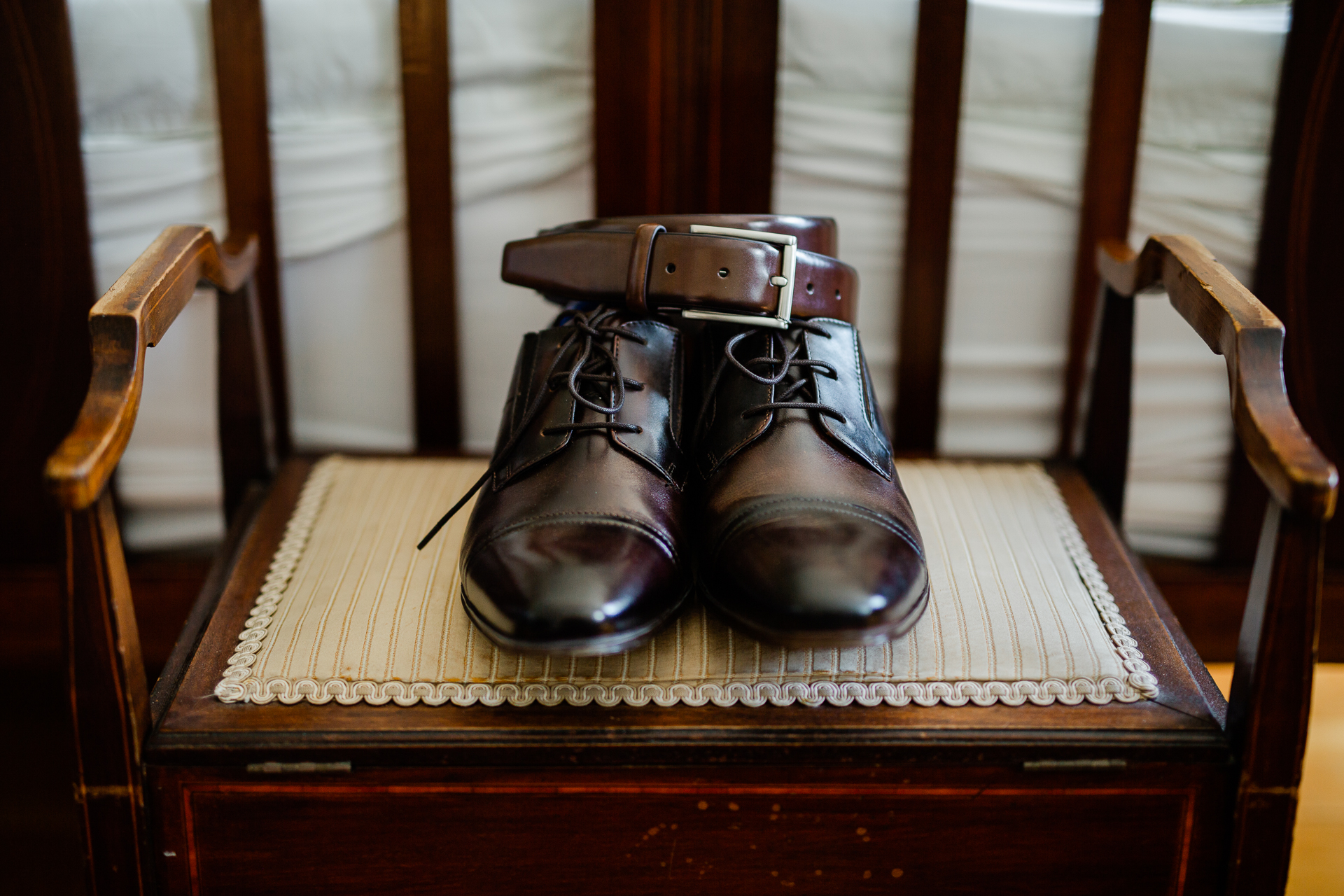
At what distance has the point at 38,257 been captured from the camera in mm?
1015

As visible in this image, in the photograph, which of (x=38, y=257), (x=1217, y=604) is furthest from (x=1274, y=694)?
(x=38, y=257)

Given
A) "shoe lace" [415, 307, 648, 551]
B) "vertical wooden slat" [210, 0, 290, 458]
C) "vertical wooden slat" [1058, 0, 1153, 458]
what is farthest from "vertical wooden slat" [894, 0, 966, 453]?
"vertical wooden slat" [210, 0, 290, 458]

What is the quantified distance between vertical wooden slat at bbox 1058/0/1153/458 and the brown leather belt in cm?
35

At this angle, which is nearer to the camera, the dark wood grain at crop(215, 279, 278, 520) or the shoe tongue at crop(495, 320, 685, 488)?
the shoe tongue at crop(495, 320, 685, 488)

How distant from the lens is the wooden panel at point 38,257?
97 centimetres

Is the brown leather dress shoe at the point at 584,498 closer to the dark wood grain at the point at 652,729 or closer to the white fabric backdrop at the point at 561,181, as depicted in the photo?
the dark wood grain at the point at 652,729

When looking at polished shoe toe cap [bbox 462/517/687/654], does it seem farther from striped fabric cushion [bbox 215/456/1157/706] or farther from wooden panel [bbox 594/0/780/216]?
wooden panel [bbox 594/0/780/216]

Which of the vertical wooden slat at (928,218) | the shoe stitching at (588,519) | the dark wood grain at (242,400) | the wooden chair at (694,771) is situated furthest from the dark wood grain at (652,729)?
the vertical wooden slat at (928,218)

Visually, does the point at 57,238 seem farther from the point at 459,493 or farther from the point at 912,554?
the point at 912,554

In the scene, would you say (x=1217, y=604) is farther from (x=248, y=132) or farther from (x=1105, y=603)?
(x=248, y=132)

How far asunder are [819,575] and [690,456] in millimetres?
196

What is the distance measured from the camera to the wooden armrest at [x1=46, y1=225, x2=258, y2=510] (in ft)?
1.97

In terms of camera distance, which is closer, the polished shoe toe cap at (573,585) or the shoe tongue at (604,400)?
the polished shoe toe cap at (573,585)

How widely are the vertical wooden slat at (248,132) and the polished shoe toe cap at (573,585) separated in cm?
51
